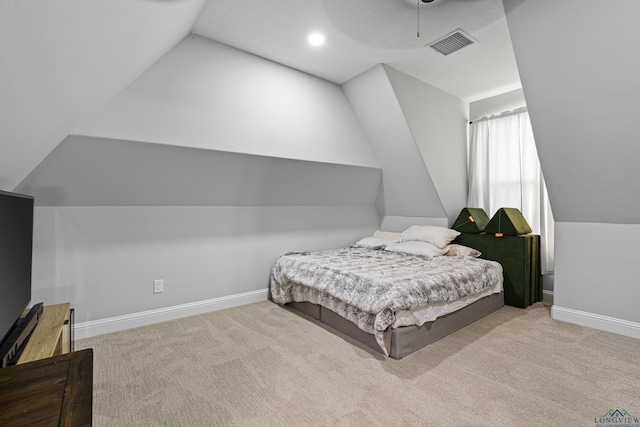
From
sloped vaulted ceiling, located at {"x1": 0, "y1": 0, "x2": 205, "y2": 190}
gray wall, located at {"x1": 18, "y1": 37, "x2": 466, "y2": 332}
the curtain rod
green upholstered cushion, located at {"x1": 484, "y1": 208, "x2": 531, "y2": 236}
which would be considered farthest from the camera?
the curtain rod

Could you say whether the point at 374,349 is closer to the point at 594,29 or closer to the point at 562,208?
the point at 562,208

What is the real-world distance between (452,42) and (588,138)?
1.35 metres

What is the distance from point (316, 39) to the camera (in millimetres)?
2760

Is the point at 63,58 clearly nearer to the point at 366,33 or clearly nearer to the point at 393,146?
the point at 366,33

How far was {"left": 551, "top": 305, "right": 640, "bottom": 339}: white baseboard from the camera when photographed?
8.66 ft

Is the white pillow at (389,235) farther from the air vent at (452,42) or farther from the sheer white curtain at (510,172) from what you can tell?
the air vent at (452,42)

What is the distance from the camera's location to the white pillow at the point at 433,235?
363cm

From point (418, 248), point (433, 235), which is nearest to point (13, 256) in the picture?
point (418, 248)

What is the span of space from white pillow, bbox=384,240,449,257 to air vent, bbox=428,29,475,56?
2005 millimetres

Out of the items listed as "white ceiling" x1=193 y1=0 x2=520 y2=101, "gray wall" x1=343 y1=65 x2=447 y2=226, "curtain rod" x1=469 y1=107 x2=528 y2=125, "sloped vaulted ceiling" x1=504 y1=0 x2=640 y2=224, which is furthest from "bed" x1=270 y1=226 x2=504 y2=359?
"white ceiling" x1=193 y1=0 x2=520 y2=101

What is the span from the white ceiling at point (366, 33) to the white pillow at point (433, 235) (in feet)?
5.76

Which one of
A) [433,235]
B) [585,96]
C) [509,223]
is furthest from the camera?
[433,235]

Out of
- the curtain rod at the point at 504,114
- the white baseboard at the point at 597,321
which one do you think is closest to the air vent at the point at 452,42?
the curtain rod at the point at 504,114

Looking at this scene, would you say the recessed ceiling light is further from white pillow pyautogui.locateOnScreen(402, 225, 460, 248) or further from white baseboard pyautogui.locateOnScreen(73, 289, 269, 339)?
white baseboard pyautogui.locateOnScreen(73, 289, 269, 339)
